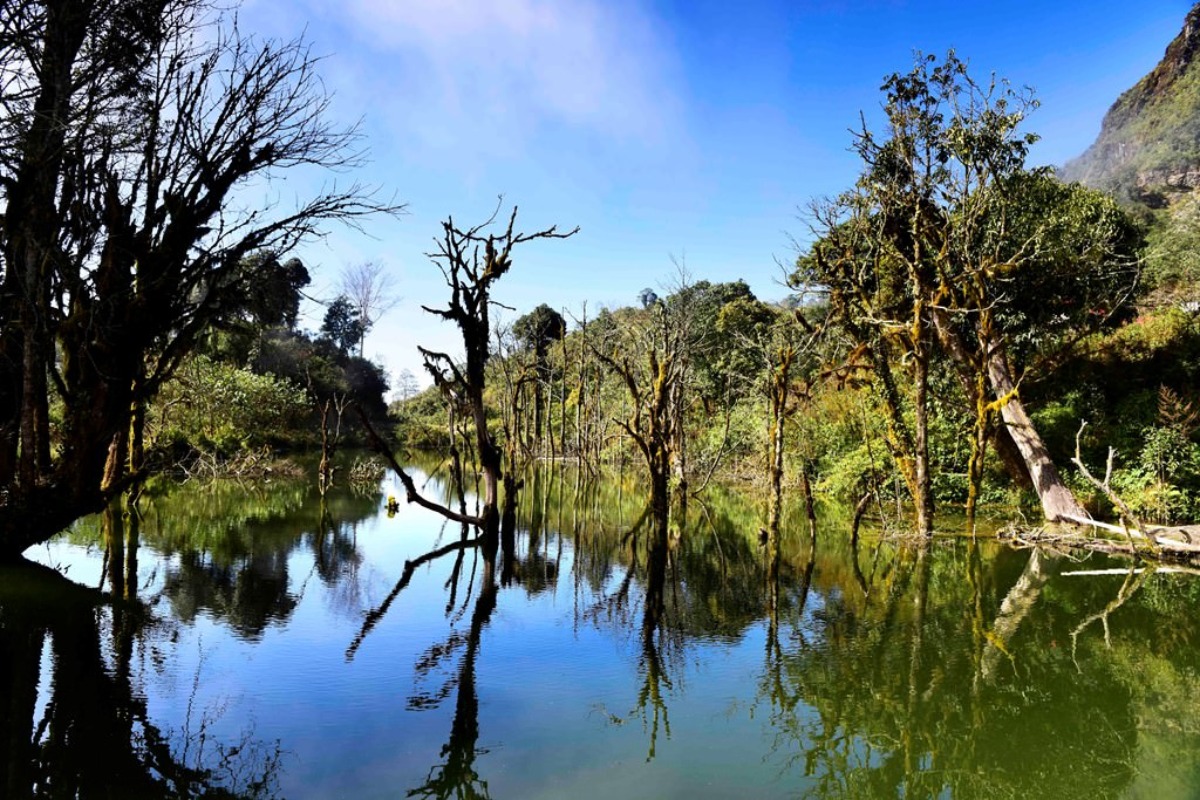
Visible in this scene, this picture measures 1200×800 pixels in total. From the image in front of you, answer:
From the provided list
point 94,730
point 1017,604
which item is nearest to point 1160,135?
point 1017,604

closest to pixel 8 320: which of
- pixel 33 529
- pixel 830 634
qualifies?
pixel 33 529

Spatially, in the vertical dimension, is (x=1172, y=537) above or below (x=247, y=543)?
above

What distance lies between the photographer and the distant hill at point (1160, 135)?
49.5 metres

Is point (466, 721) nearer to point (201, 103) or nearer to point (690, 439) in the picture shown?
point (201, 103)

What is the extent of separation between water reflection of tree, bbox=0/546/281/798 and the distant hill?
51.6 m

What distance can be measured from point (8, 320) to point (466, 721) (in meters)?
6.81

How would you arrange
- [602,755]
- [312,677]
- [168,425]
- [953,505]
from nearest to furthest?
[602,755] < [312,677] < [953,505] < [168,425]

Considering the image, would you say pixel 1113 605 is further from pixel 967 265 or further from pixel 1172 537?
pixel 967 265

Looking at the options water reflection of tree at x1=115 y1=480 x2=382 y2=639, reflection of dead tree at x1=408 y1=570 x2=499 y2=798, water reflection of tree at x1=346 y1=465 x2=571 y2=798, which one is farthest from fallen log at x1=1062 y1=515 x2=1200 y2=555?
water reflection of tree at x1=115 y1=480 x2=382 y2=639

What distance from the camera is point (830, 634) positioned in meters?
7.19

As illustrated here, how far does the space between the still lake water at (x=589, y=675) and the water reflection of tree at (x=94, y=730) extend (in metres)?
0.02

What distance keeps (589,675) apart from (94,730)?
11.0 feet

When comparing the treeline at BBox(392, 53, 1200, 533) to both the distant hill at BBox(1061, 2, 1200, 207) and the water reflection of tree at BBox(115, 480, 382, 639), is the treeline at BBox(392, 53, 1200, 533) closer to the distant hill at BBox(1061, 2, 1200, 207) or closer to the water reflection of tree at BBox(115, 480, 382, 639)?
the water reflection of tree at BBox(115, 480, 382, 639)

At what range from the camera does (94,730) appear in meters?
4.55
